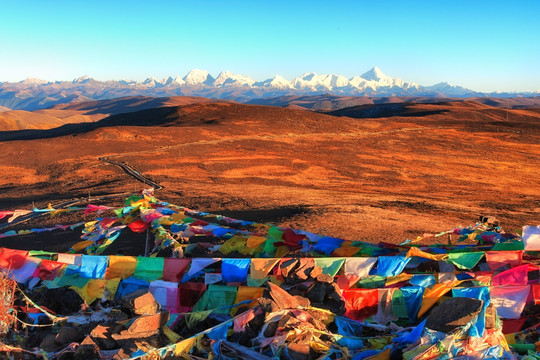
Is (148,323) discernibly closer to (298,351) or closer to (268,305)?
(268,305)

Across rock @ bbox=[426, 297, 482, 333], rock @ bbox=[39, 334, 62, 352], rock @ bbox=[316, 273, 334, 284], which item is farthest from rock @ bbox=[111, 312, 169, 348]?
rock @ bbox=[426, 297, 482, 333]

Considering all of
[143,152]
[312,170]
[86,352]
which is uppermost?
[86,352]

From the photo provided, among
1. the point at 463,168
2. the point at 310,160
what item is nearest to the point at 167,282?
the point at 310,160

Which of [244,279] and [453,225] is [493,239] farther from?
[244,279]

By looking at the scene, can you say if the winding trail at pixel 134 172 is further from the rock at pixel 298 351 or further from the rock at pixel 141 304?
the rock at pixel 298 351

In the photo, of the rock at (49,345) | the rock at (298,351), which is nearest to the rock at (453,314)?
the rock at (298,351)

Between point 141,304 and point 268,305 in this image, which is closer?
point 268,305

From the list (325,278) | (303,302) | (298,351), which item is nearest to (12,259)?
(303,302)

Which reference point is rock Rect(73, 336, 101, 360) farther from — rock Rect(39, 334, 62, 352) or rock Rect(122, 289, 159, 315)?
rock Rect(122, 289, 159, 315)
